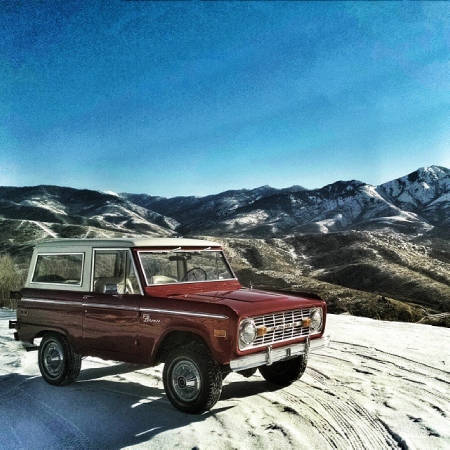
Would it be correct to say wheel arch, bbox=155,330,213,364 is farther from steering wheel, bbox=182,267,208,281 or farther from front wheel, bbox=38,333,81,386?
front wheel, bbox=38,333,81,386

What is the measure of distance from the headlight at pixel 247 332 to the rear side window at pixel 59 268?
272 centimetres

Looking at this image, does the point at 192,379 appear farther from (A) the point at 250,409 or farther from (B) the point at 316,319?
(B) the point at 316,319

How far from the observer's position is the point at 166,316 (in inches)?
213

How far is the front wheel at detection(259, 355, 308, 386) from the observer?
6.32 meters

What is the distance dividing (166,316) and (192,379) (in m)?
0.79

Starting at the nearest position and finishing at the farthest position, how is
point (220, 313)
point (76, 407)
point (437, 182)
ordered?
point (220, 313) < point (76, 407) < point (437, 182)

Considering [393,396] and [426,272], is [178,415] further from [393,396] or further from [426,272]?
[426,272]

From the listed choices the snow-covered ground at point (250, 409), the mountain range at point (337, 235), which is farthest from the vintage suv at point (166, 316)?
the mountain range at point (337, 235)

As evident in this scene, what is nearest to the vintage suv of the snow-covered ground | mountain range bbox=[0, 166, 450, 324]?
the snow-covered ground

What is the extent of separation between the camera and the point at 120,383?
6.59m

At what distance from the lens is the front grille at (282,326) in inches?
208

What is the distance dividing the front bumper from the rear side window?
283 centimetres

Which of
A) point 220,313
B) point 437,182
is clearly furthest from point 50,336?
point 437,182

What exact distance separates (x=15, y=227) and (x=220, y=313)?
71.8 metres
